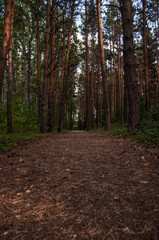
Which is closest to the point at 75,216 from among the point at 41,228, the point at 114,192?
the point at 41,228

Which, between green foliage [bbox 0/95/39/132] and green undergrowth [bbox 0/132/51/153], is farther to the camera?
green foliage [bbox 0/95/39/132]

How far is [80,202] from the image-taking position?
197 centimetres

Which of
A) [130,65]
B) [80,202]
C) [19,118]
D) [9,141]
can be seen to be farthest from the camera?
[19,118]

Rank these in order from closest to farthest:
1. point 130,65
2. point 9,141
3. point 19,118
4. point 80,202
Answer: point 80,202 < point 9,141 < point 130,65 < point 19,118

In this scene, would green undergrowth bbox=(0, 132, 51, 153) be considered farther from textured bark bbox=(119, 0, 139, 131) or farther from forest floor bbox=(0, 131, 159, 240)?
textured bark bbox=(119, 0, 139, 131)

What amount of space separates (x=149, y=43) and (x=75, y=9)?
12.7 m

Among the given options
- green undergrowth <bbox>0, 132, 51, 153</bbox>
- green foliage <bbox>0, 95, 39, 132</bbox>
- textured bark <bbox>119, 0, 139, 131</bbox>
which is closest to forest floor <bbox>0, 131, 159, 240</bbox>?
green undergrowth <bbox>0, 132, 51, 153</bbox>

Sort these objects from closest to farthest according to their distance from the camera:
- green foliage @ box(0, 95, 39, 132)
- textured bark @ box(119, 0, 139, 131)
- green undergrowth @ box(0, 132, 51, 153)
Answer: green undergrowth @ box(0, 132, 51, 153), textured bark @ box(119, 0, 139, 131), green foliage @ box(0, 95, 39, 132)

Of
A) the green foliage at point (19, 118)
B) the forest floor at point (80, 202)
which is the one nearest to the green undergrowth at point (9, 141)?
the forest floor at point (80, 202)

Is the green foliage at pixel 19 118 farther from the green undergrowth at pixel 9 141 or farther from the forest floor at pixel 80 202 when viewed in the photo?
the forest floor at pixel 80 202

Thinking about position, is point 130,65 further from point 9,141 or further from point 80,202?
point 80,202

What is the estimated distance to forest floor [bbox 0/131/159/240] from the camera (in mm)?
1451

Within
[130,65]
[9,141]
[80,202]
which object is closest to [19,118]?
[9,141]

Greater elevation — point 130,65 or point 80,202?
point 130,65
